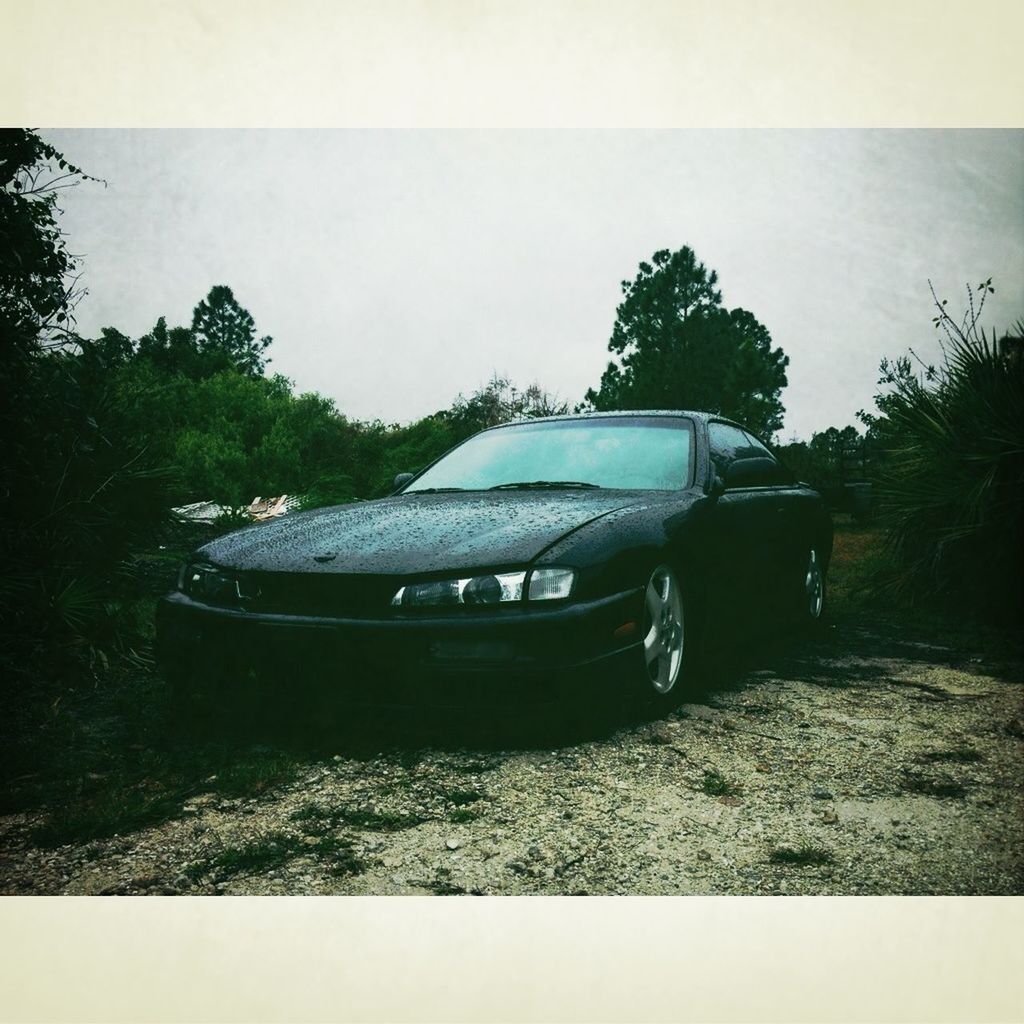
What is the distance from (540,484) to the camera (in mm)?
3162

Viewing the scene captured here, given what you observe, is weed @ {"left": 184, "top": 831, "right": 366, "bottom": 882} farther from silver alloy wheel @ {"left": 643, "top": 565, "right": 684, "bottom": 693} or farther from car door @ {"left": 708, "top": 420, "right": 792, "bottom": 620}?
car door @ {"left": 708, "top": 420, "right": 792, "bottom": 620}

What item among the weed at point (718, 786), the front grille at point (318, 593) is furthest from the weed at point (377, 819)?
the weed at point (718, 786)

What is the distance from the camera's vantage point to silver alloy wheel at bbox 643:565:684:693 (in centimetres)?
265

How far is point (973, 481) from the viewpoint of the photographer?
429 centimetres

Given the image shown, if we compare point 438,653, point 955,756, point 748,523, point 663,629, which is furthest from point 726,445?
point 438,653

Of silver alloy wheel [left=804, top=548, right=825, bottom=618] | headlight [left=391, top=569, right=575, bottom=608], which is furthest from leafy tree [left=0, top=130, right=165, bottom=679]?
silver alloy wheel [left=804, top=548, right=825, bottom=618]

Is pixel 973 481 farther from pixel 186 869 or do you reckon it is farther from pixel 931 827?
pixel 186 869

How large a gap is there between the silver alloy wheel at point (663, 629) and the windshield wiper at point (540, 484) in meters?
0.48

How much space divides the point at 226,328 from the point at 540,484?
73.2 inches

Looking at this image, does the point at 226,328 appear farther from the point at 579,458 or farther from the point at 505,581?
the point at 505,581
